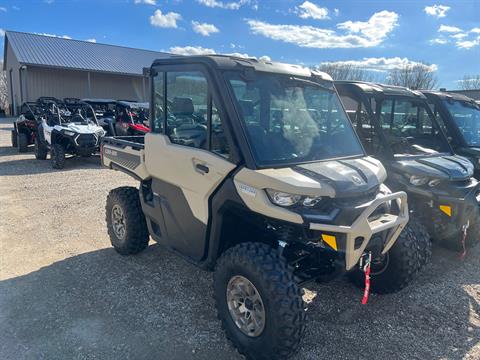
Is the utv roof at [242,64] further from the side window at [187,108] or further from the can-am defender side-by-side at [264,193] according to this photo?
the side window at [187,108]

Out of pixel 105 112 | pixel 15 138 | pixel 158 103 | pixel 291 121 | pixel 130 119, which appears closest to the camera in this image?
pixel 291 121

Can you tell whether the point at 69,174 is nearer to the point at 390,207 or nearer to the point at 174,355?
the point at 174,355

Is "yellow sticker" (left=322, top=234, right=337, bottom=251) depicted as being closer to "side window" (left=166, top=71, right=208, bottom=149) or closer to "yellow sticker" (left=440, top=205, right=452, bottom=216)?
"side window" (left=166, top=71, right=208, bottom=149)

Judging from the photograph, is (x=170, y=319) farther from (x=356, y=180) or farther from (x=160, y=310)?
(x=356, y=180)

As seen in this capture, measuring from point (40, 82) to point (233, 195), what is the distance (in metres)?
30.2

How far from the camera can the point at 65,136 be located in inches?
412

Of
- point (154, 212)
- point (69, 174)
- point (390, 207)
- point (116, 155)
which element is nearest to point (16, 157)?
point (69, 174)

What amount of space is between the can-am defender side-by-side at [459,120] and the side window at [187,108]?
4.68 m

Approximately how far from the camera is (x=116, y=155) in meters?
4.74

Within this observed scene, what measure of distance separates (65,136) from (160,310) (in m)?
8.31

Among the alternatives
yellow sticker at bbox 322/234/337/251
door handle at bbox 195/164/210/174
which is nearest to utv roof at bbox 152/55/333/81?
door handle at bbox 195/164/210/174

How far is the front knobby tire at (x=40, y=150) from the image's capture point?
11.5 metres

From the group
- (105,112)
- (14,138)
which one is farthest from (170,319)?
(14,138)

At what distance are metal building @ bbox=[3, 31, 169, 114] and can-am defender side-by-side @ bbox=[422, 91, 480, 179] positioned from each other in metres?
22.6
